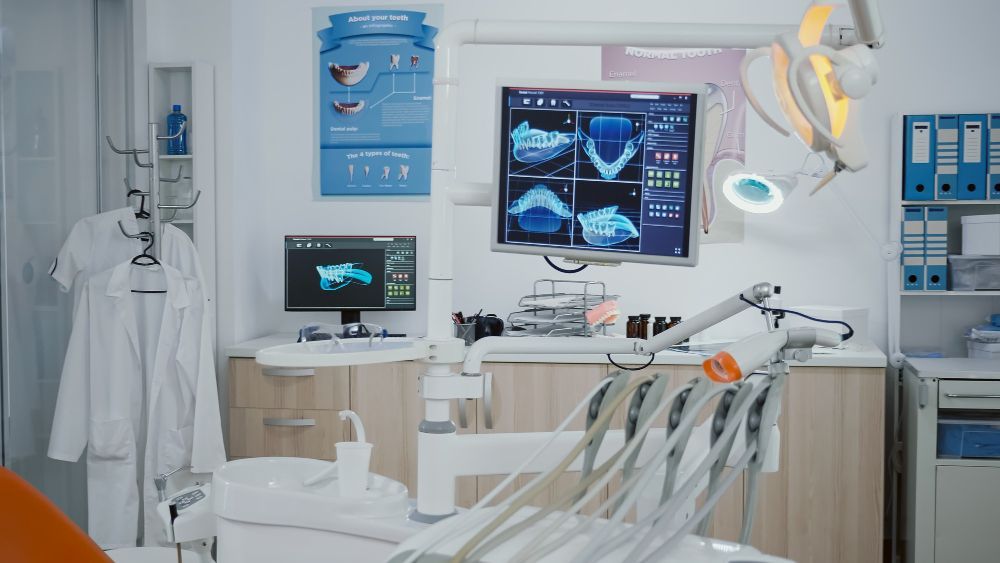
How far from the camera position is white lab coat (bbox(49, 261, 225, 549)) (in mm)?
3107

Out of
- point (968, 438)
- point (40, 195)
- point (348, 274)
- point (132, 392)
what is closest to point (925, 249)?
point (968, 438)

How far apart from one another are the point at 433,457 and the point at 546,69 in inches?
100

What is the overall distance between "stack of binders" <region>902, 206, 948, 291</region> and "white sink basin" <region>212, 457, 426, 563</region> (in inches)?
96.7

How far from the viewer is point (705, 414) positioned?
9.49 ft

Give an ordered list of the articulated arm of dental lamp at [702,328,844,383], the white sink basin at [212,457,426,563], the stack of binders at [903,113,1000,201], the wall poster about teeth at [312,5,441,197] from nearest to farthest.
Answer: the articulated arm of dental lamp at [702,328,844,383]
the white sink basin at [212,457,426,563]
the stack of binders at [903,113,1000,201]
the wall poster about teeth at [312,5,441,197]

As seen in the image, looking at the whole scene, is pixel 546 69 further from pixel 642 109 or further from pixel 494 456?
pixel 494 456

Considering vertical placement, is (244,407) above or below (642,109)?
below

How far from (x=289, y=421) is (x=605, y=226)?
2.14 m

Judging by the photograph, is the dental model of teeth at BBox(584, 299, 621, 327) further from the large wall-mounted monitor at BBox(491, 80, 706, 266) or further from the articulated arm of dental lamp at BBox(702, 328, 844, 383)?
the articulated arm of dental lamp at BBox(702, 328, 844, 383)

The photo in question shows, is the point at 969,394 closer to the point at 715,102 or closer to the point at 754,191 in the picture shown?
the point at 754,191

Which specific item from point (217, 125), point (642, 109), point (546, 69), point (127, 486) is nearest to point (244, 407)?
point (127, 486)

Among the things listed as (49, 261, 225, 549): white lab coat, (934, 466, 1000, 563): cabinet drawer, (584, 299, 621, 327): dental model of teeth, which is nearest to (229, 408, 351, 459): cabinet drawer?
(49, 261, 225, 549): white lab coat

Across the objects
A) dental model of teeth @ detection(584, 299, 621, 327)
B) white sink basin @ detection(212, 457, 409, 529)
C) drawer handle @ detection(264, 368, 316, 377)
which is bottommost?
white sink basin @ detection(212, 457, 409, 529)

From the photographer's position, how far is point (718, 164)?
357 centimetres
